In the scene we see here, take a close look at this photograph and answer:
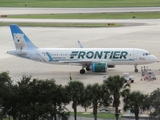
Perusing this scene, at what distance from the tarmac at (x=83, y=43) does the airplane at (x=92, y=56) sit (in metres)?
1.45

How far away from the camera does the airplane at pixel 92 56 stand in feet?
283

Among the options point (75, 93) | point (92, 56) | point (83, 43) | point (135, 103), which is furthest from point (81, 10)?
point (135, 103)

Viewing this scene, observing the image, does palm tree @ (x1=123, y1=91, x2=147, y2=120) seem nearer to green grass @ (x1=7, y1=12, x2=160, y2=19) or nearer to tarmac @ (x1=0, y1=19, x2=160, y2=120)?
tarmac @ (x1=0, y1=19, x2=160, y2=120)

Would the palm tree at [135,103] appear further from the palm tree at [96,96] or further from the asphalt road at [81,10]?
the asphalt road at [81,10]

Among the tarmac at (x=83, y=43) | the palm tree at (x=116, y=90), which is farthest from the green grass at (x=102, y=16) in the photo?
the palm tree at (x=116, y=90)

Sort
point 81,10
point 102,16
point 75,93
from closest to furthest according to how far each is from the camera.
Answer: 1. point 75,93
2. point 102,16
3. point 81,10

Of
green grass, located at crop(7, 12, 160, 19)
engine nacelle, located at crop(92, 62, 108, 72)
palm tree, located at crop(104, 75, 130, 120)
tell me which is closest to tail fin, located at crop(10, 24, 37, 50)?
engine nacelle, located at crop(92, 62, 108, 72)

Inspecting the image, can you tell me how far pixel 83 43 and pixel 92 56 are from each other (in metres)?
33.3

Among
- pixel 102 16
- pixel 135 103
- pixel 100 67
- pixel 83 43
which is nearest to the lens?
pixel 135 103

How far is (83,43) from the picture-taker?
11975cm

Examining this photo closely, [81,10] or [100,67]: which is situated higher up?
[81,10]

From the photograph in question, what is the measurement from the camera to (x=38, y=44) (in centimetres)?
12012

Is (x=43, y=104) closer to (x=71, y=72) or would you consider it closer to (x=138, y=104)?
(x=138, y=104)

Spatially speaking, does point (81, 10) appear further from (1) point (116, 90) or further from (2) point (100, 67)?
(1) point (116, 90)
